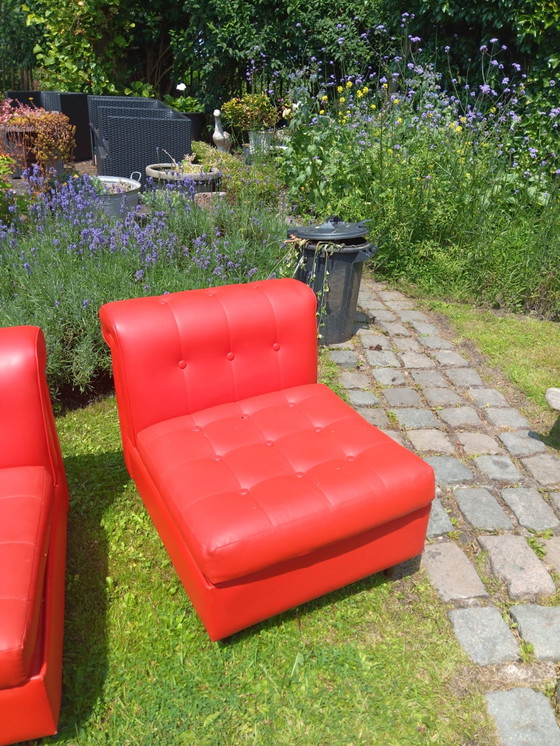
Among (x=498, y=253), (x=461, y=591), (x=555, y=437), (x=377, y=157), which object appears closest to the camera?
(x=461, y=591)

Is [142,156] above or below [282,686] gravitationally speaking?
above

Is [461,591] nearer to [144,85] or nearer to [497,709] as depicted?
[497,709]

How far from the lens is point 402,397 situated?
3.63 m

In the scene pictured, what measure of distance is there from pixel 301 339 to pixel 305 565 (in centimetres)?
102

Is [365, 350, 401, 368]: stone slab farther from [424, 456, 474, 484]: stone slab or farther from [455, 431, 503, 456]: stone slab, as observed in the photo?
[424, 456, 474, 484]: stone slab

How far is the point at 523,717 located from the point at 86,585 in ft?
5.22

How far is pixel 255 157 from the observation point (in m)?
6.61

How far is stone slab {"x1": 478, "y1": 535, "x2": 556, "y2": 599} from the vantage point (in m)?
2.35

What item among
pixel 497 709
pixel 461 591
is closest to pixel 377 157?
pixel 461 591

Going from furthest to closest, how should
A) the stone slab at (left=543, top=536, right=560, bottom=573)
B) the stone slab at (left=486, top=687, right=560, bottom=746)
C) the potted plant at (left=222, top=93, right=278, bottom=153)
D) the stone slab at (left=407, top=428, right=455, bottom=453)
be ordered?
1. the potted plant at (left=222, top=93, right=278, bottom=153)
2. the stone slab at (left=407, top=428, right=455, bottom=453)
3. the stone slab at (left=543, top=536, right=560, bottom=573)
4. the stone slab at (left=486, top=687, right=560, bottom=746)

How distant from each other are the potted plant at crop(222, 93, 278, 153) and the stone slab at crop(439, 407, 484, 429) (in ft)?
Result: 19.3

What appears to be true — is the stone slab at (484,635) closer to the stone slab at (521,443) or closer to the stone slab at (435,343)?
the stone slab at (521,443)

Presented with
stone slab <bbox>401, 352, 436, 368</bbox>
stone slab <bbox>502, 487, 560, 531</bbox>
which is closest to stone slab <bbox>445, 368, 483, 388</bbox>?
stone slab <bbox>401, 352, 436, 368</bbox>

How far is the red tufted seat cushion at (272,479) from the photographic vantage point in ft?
6.11
